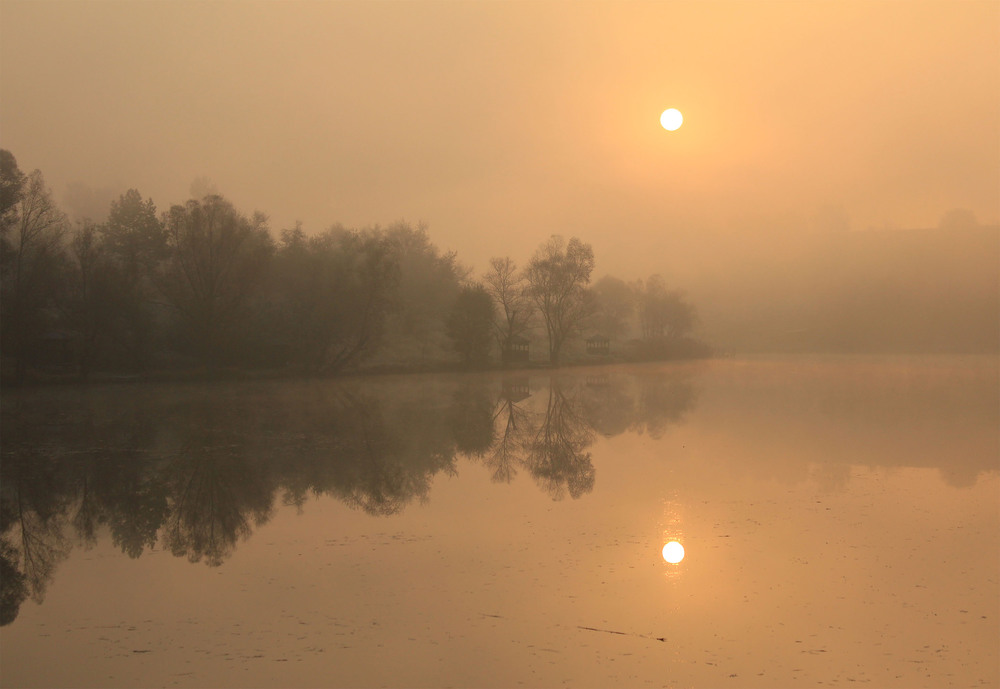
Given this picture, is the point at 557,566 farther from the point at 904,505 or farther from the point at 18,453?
the point at 18,453

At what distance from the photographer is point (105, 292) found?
41.0 metres

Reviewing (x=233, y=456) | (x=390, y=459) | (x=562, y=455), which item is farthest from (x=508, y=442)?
(x=233, y=456)

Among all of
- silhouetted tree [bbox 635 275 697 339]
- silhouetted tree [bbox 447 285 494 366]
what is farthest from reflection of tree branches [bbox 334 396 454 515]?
silhouetted tree [bbox 635 275 697 339]

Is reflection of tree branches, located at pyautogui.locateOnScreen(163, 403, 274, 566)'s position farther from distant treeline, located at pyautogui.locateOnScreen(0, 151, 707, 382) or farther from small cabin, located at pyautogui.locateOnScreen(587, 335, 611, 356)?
small cabin, located at pyautogui.locateOnScreen(587, 335, 611, 356)

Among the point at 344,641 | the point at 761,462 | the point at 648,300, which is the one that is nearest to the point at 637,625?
the point at 344,641

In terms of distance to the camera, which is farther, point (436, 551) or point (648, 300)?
point (648, 300)

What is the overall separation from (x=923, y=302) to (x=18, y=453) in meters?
106

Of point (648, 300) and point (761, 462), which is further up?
point (648, 300)

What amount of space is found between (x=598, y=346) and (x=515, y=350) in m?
17.5

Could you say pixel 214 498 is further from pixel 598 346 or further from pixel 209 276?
pixel 598 346

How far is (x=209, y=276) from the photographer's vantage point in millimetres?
43812

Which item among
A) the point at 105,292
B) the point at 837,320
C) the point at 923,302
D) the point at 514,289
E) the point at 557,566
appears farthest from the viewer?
the point at 837,320

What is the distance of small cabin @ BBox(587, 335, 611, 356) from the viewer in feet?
252

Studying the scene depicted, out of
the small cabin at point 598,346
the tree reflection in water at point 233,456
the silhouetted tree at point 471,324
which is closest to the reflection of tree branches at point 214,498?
the tree reflection in water at point 233,456
